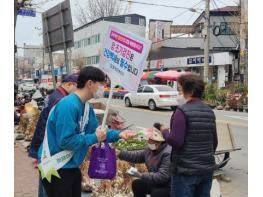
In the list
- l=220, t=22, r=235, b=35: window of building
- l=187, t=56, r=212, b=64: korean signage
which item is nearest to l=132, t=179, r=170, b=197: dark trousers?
l=187, t=56, r=212, b=64: korean signage

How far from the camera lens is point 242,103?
2138cm

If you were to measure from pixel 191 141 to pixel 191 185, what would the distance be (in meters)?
0.39

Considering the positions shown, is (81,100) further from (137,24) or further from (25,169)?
(137,24)

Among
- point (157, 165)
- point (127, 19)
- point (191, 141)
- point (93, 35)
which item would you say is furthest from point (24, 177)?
point (93, 35)

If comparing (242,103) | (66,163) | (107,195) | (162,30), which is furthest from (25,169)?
(162,30)

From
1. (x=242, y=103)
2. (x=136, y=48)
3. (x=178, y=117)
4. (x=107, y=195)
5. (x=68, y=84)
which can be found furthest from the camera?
(x=242, y=103)

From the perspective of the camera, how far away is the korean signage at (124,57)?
3521 millimetres

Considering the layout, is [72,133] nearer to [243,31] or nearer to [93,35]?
[243,31]

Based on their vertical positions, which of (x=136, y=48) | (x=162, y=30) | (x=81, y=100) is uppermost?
(x=162, y=30)

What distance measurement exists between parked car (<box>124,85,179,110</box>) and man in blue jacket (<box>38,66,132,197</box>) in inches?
674

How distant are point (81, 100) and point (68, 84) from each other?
3.39ft

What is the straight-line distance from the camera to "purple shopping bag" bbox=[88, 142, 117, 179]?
3.45 metres

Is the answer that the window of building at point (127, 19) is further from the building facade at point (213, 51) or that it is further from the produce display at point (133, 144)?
the produce display at point (133, 144)

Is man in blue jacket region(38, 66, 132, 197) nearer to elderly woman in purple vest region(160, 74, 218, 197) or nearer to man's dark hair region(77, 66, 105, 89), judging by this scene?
man's dark hair region(77, 66, 105, 89)
